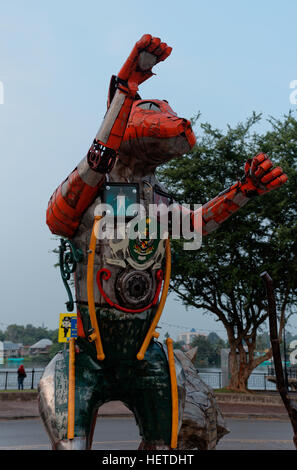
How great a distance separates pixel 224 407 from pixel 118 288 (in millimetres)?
11423

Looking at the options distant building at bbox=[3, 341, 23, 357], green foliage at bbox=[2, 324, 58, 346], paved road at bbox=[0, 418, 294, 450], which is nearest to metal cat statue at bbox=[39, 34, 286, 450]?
paved road at bbox=[0, 418, 294, 450]

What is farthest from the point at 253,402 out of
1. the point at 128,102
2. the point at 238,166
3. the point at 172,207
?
the point at 128,102

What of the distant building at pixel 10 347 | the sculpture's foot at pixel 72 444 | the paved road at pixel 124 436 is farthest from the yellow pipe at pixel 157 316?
the distant building at pixel 10 347

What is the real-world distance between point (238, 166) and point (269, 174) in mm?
12418

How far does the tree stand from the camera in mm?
14523

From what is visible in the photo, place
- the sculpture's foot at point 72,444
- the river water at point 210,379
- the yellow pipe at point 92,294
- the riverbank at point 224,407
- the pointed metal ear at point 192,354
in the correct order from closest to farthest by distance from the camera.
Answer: the sculpture's foot at point 72,444 < the yellow pipe at point 92,294 < the pointed metal ear at point 192,354 < the riverbank at point 224,407 < the river water at point 210,379

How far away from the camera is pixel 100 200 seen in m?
3.16

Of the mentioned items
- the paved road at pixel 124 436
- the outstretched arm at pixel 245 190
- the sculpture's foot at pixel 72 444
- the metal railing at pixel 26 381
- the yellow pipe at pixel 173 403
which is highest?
the outstretched arm at pixel 245 190

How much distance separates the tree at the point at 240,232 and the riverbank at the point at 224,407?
1.80 metres

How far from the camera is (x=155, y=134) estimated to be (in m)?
3.09

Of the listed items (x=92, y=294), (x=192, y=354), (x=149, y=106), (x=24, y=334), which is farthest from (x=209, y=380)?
(x=24, y=334)

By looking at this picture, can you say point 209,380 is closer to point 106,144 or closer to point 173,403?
point 173,403

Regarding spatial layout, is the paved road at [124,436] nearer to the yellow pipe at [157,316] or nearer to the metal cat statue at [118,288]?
the metal cat statue at [118,288]

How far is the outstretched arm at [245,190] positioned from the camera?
3152 millimetres
